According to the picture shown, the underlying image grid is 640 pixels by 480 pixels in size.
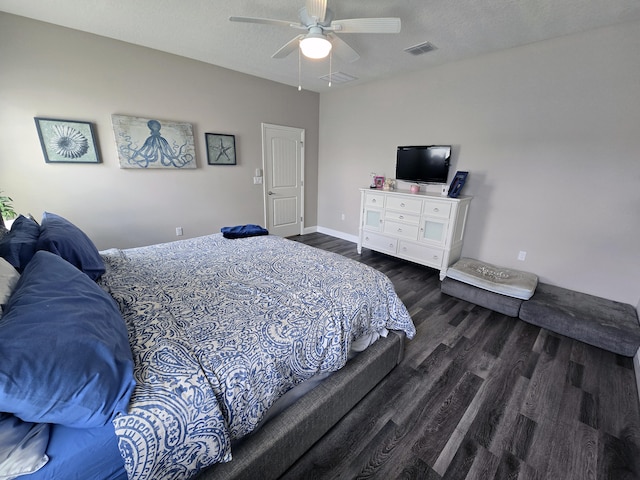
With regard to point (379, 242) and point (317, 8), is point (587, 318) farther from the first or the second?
point (317, 8)

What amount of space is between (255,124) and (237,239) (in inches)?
95.7

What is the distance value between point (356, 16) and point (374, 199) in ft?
7.44

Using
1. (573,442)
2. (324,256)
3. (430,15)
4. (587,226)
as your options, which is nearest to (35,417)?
(324,256)

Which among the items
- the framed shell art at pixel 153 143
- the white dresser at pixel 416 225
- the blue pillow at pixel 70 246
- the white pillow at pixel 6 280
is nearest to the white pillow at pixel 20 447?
the white pillow at pixel 6 280

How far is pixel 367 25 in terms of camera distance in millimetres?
1927

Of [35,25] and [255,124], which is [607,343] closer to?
[255,124]

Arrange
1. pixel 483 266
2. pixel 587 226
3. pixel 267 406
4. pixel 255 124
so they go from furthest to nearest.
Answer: pixel 255 124 → pixel 483 266 → pixel 587 226 → pixel 267 406

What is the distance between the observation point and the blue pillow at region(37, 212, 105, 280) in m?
1.56

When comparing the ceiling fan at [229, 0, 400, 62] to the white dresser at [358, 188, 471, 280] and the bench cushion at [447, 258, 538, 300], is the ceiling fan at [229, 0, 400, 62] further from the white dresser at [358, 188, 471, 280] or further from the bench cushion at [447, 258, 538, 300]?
the bench cushion at [447, 258, 538, 300]

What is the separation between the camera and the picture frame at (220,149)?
3.90 meters

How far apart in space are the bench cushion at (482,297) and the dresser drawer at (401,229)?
0.80 meters

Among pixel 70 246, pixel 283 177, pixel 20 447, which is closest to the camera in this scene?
pixel 20 447

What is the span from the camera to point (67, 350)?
2.66 ft

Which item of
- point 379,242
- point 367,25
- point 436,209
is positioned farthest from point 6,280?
point 379,242
